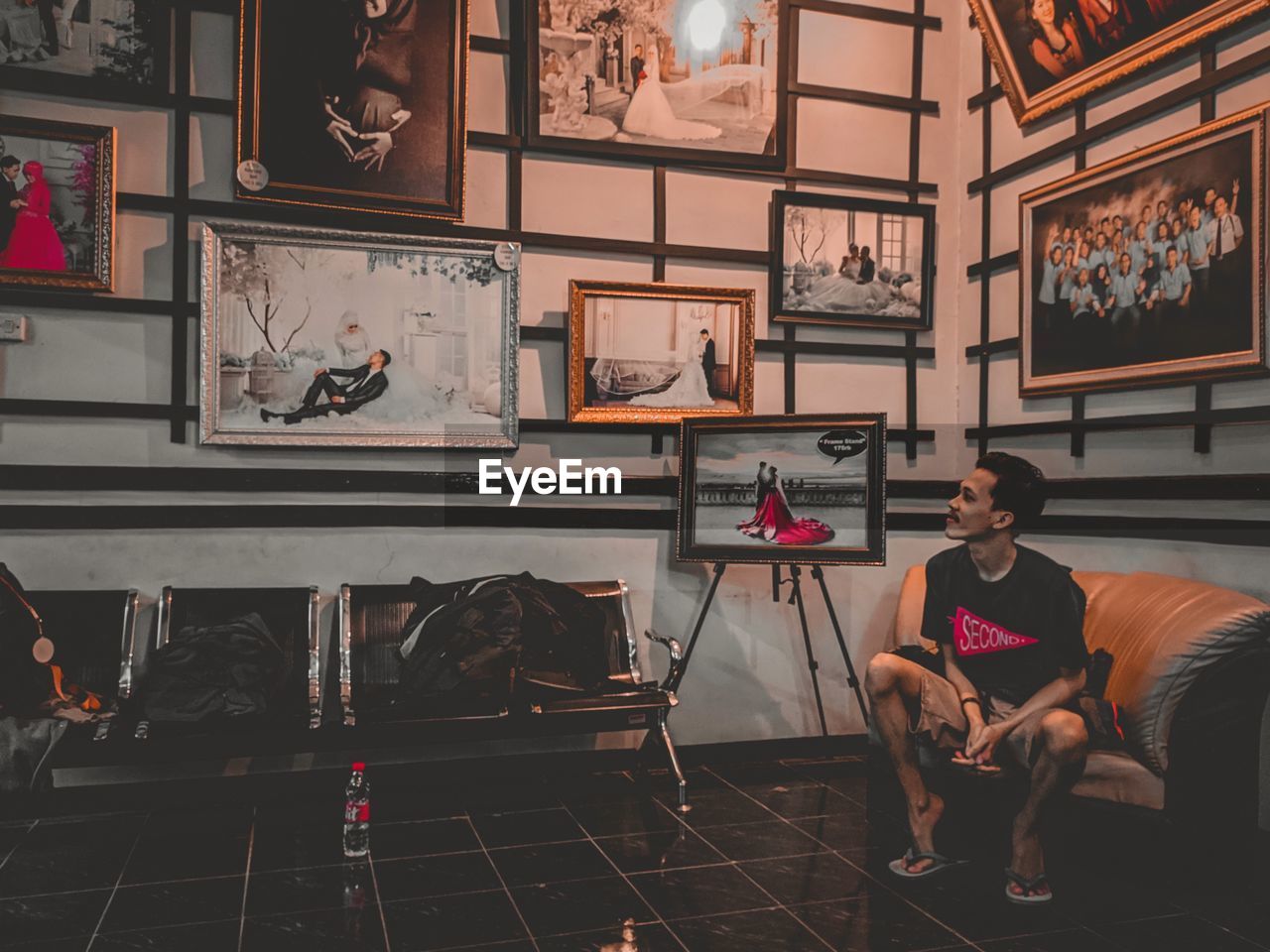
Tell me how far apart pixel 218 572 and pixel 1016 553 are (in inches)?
124

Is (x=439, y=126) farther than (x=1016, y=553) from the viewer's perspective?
Yes

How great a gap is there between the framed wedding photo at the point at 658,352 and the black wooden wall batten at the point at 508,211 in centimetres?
11

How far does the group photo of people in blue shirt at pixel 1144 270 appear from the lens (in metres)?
3.71

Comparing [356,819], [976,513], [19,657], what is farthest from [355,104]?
[976,513]

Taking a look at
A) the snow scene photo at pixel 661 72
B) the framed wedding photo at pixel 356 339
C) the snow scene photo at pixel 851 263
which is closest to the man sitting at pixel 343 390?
the framed wedding photo at pixel 356 339

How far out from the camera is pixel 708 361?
487cm

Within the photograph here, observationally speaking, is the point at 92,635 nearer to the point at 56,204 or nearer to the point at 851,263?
the point at 56,204

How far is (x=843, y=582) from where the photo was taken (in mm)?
5059

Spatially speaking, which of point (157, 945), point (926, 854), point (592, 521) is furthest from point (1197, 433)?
point (157, 945)

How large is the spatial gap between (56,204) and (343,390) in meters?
1.31

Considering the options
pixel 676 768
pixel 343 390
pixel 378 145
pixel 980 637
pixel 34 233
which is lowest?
pixel 676 768

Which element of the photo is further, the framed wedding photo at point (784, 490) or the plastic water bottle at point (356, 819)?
the framed wedding photo at point (784, 490)

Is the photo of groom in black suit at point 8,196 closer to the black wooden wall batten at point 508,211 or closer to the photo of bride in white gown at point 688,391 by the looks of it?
the black wooden wall batten at point 508,211

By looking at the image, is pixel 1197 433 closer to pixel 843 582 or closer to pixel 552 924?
pixel 843 582
